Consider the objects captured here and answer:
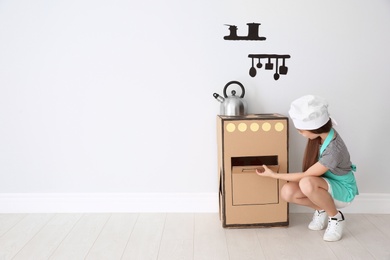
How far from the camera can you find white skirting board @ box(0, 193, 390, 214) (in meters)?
2.72

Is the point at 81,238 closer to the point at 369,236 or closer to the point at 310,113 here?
the point at 310,113

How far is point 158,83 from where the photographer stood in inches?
103

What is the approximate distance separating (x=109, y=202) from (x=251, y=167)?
977mm

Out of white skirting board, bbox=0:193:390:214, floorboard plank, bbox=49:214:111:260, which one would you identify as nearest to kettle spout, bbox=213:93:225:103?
white skirting board, bbox=0:193:390:214

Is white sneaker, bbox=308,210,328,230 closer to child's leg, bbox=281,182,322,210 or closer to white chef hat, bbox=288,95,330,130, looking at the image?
child's leg, bbox=281,182,322,210

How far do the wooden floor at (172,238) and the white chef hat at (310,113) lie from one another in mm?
632

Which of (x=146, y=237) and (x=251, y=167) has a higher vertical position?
(x=251, y=167)

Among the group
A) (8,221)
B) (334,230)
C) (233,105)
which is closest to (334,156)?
(334,230)

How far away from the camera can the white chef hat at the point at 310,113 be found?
2.16 meters

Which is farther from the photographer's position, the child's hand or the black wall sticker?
the black wall sticker

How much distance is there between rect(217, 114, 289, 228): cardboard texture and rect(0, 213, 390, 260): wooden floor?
3.4 inches

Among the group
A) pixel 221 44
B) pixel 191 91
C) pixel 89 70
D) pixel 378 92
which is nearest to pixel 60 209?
pixel 89 70

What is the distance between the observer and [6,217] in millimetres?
2666

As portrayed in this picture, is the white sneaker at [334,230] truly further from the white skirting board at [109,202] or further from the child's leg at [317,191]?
the white skirting board at [109,202]
